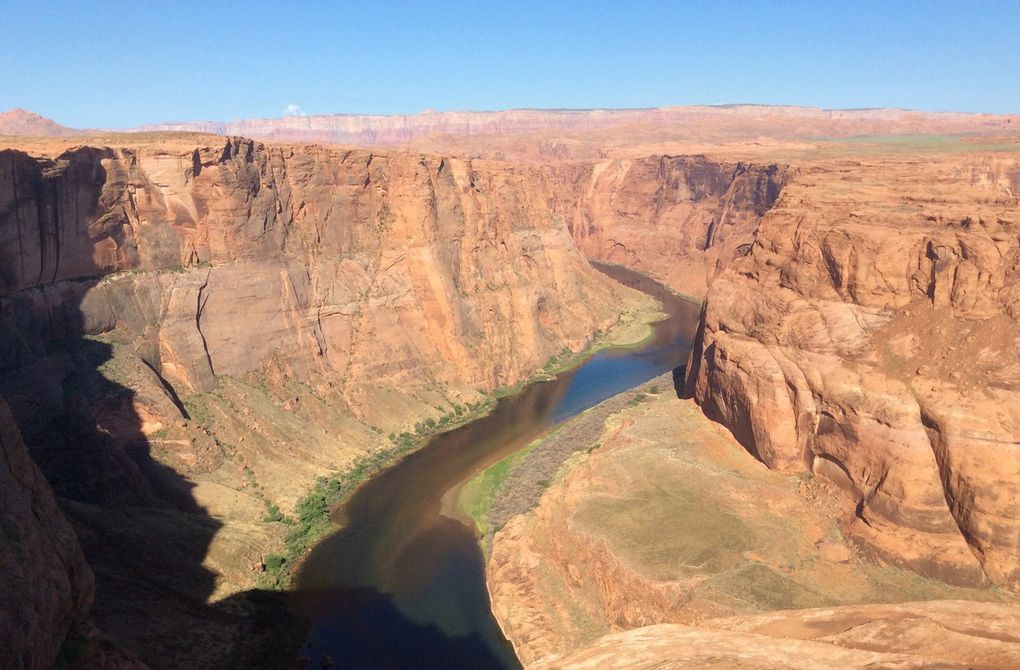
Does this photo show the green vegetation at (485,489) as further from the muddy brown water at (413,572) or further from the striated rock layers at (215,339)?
the striated rock layers at (215,339)

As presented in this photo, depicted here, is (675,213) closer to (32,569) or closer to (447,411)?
(447,411)

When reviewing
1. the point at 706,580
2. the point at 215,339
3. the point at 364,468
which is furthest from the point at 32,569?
the point at 215,339

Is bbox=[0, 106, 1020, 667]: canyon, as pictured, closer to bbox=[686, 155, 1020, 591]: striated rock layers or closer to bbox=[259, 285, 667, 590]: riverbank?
bbox=[686, 155, 1020, 591]: striated rock layers

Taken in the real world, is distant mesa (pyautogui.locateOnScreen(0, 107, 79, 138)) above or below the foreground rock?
above

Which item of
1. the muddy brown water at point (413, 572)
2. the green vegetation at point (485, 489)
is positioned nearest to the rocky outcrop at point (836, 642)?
the muddy brown water at point (413, 572)

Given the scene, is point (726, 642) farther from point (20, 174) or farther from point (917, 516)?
point (20, 174)

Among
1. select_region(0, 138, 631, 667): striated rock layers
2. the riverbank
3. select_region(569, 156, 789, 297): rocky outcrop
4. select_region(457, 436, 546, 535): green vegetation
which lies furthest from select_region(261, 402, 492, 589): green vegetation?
select_region(569, 156, 789, 297): rocky outcrop

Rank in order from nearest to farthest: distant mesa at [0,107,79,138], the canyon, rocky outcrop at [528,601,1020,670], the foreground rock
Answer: rocky outcrop at [528,601,1020,670], the foreground rock, the canyon, distant mesa at [0,107,79,138]
